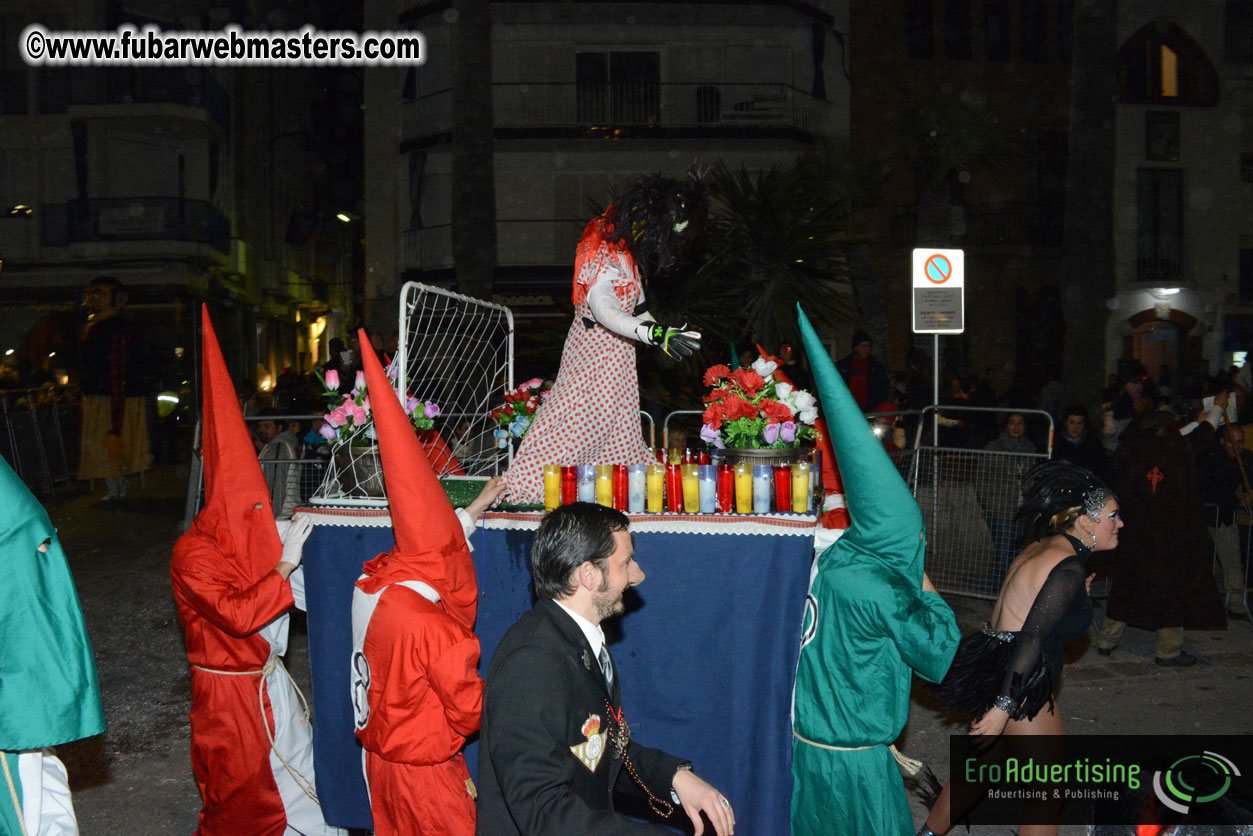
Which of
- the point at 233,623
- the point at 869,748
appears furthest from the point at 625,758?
the point at 233,623

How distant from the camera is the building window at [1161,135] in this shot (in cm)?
2477

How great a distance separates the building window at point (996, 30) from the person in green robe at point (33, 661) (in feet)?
82.5

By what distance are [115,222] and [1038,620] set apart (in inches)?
984

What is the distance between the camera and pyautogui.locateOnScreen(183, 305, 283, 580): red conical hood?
12.8ft

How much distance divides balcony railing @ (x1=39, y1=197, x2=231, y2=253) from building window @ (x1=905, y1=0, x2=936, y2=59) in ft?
56.4

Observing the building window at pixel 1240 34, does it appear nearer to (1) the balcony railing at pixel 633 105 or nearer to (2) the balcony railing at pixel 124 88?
(1) the balcony railing at pixel 633 105

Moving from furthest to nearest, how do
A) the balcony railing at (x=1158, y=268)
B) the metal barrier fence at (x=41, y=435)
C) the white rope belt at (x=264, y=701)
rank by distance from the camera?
the balcony railing at (x=1158, y=268) < the metal barrier fence at (x=41, y=435) < the white rope belt at (x=264, y=701)

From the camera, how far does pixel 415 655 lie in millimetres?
3211

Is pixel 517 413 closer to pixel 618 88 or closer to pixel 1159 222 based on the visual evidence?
pixel 618 88

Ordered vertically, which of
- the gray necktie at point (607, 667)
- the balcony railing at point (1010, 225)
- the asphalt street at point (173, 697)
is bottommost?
the asphalt street at point (173, 697)

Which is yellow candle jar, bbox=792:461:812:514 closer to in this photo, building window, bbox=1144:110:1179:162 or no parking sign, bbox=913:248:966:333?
no parking sign, bbox=913:248:966:333

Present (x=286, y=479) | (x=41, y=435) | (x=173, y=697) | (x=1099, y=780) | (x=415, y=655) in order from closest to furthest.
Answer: (x=415, y=655), (x=1099, y=780), (x=173, y=697), (x=286, y=479), (x=41, y=435)

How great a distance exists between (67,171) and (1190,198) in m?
26.9

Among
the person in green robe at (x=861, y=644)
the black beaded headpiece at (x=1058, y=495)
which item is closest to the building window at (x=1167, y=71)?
the black beaded headpiece at (x=1058, y=495)
